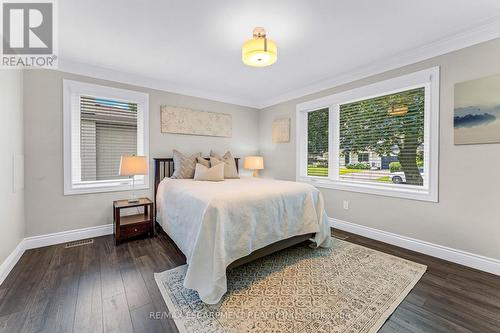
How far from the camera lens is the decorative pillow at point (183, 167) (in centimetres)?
350

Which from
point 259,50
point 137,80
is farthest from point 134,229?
point 259,50

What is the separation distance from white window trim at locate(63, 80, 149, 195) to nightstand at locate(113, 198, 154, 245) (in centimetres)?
37

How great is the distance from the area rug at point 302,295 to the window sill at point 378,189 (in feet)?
2.71

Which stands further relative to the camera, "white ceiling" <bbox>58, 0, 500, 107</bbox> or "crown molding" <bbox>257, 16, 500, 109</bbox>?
"crown molding" <bbox>257, 16, 500, 109</bbox>

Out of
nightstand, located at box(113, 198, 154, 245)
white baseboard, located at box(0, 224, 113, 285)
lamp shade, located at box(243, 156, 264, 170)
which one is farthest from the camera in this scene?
lamp shade, located at box(243, 156, 264, 170)

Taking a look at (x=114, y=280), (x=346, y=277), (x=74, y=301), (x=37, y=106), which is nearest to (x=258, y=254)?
(x=346, y=277)

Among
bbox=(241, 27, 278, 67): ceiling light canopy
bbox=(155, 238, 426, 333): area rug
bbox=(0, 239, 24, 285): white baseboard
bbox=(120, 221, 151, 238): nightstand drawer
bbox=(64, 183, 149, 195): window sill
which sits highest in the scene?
bbox=(241, 27, 278, 67): ceiling light canopy

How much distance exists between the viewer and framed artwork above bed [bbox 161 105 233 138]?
3.80 metres

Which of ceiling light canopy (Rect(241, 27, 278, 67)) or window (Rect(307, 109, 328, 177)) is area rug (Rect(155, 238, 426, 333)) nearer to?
window (Rect(307, 109, 328, 177))

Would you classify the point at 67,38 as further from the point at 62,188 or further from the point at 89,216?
the point at 89,216

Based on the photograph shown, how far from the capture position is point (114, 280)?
6.78 ft

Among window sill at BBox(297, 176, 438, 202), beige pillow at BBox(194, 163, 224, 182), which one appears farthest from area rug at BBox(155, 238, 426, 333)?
beige pillow at BBox(194, 163, 224, 182)

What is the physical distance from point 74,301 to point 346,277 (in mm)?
2408

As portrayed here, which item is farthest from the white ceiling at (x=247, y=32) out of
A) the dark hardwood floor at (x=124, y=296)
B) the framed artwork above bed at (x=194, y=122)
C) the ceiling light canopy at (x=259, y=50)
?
the dark hardwood floor at (x=124, y=296)
